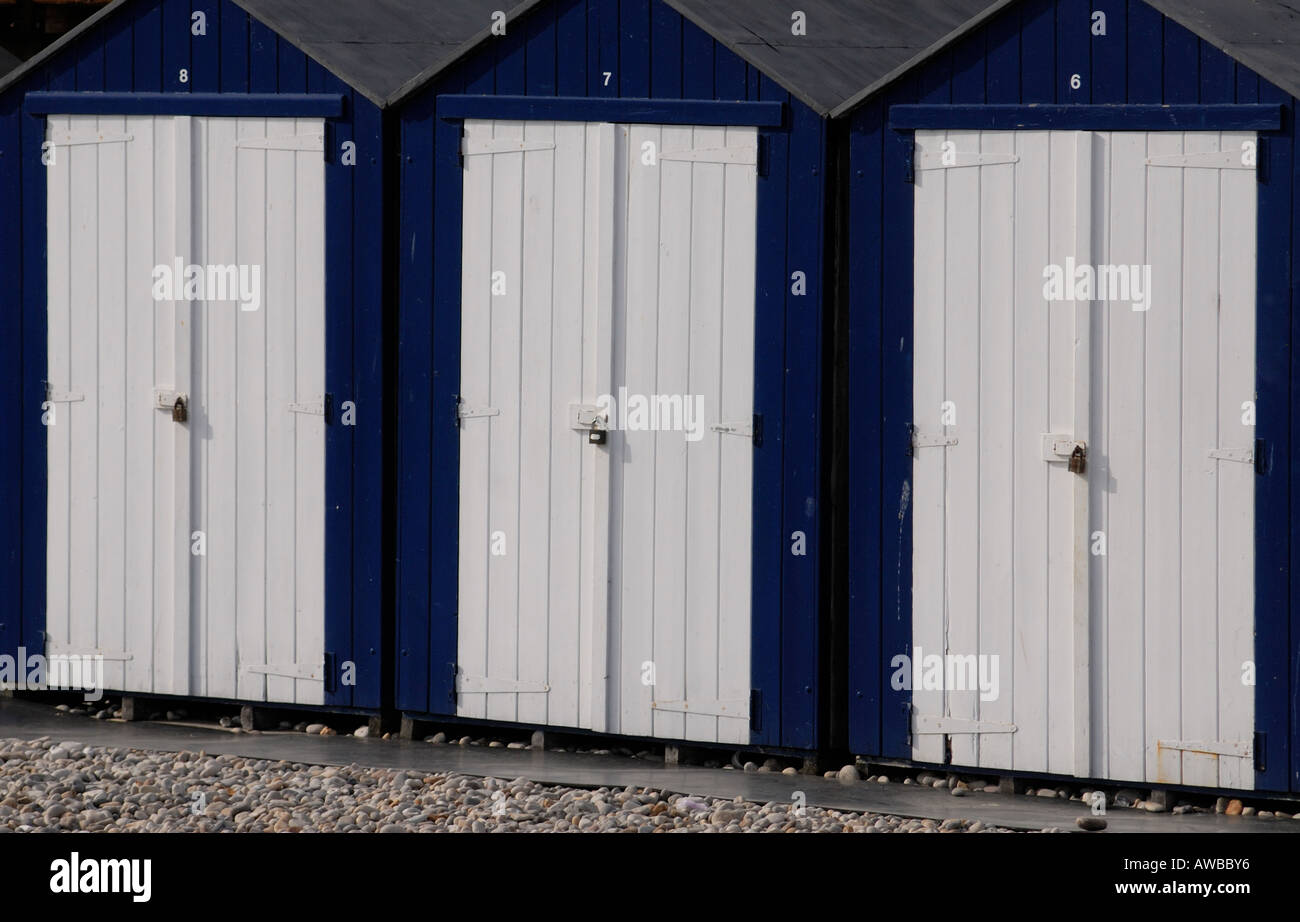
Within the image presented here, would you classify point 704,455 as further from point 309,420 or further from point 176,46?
point 176,46

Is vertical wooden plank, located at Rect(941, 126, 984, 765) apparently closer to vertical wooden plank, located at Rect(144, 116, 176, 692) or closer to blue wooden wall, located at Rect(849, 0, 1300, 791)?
blue wooden wall, located at Rect(849, 0, 1300, 791)

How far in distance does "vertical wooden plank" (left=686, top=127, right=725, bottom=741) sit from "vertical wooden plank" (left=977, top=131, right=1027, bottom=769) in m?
0.91

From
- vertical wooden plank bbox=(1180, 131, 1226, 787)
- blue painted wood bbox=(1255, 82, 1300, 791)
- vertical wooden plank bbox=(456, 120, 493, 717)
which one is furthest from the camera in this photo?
vertical wooden plank bbox=(456, 120, 493, 717)

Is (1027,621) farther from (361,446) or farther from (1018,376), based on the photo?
Answer: (361,446)

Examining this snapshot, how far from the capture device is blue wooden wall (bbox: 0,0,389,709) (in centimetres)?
796

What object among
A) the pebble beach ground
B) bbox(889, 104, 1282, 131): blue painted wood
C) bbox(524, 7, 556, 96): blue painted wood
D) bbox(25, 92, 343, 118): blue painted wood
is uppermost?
bbox(524, 7, 556, 96): blue painted wood

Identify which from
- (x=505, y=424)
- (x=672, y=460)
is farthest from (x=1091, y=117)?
(x=505, y=424)

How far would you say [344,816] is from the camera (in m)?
6.77

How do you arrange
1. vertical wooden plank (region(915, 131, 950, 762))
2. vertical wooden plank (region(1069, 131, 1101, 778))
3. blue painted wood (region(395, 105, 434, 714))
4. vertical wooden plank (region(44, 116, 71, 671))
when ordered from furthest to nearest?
vertical wooden plank (region(44, 116, 71, 671)) < blue painted wood (region(395, 105, 434, 714)) < vertical wooden plank (region(915, 131, 950, 762)) < vertical wooden plank (region(1069, 131, 1101, 778))

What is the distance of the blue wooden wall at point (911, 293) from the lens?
22.5 ft

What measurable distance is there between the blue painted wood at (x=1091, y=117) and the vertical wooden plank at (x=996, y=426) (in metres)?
0.07

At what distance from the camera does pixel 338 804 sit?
6.96 m

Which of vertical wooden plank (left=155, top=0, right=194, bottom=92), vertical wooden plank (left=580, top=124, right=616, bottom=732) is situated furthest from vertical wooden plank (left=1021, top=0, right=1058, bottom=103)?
vertical wooden plank (left=155, top=0, right=194, bottom=92)
